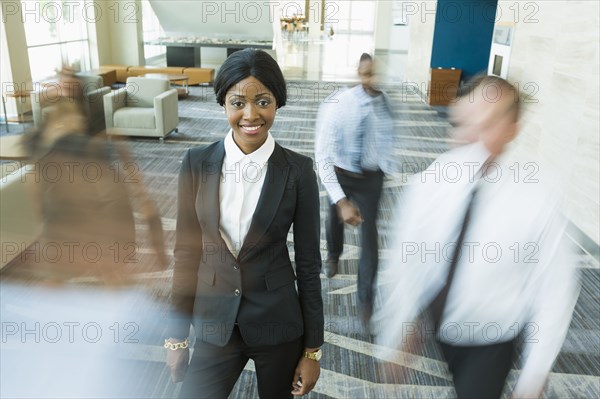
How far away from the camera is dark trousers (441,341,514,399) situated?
68.9 inches

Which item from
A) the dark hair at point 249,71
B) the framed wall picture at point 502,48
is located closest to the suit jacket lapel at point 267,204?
the dark hair at point 249,71

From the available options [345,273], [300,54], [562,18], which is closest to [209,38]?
[300,54]

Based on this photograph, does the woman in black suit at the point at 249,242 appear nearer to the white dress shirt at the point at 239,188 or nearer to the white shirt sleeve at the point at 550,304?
the white dress shirt at the point at 239,188

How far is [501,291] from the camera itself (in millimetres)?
1738

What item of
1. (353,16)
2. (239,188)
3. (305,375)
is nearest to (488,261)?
(305,375)

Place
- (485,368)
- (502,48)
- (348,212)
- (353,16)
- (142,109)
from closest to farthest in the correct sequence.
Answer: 1. (485,368)
2. (348,212)
3. (502,48)
4. (142,109)
5. (353,16)

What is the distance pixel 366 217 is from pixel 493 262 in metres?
1.62

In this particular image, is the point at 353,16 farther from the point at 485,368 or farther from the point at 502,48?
the point at 485,368

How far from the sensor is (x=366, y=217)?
3.32 meters

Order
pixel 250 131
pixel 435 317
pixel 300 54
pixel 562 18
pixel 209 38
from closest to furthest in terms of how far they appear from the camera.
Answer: pixel 250 131 < pixel 435 317 < pixel 562 18 < pixel 209 38 < pixel 300 54

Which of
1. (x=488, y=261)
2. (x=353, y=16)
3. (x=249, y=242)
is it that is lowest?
(x=488, y=261)

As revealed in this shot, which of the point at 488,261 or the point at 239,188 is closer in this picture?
the point at 239,188

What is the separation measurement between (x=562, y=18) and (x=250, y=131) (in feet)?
17.7

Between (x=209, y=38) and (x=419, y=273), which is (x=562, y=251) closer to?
(x=419, y=273)
